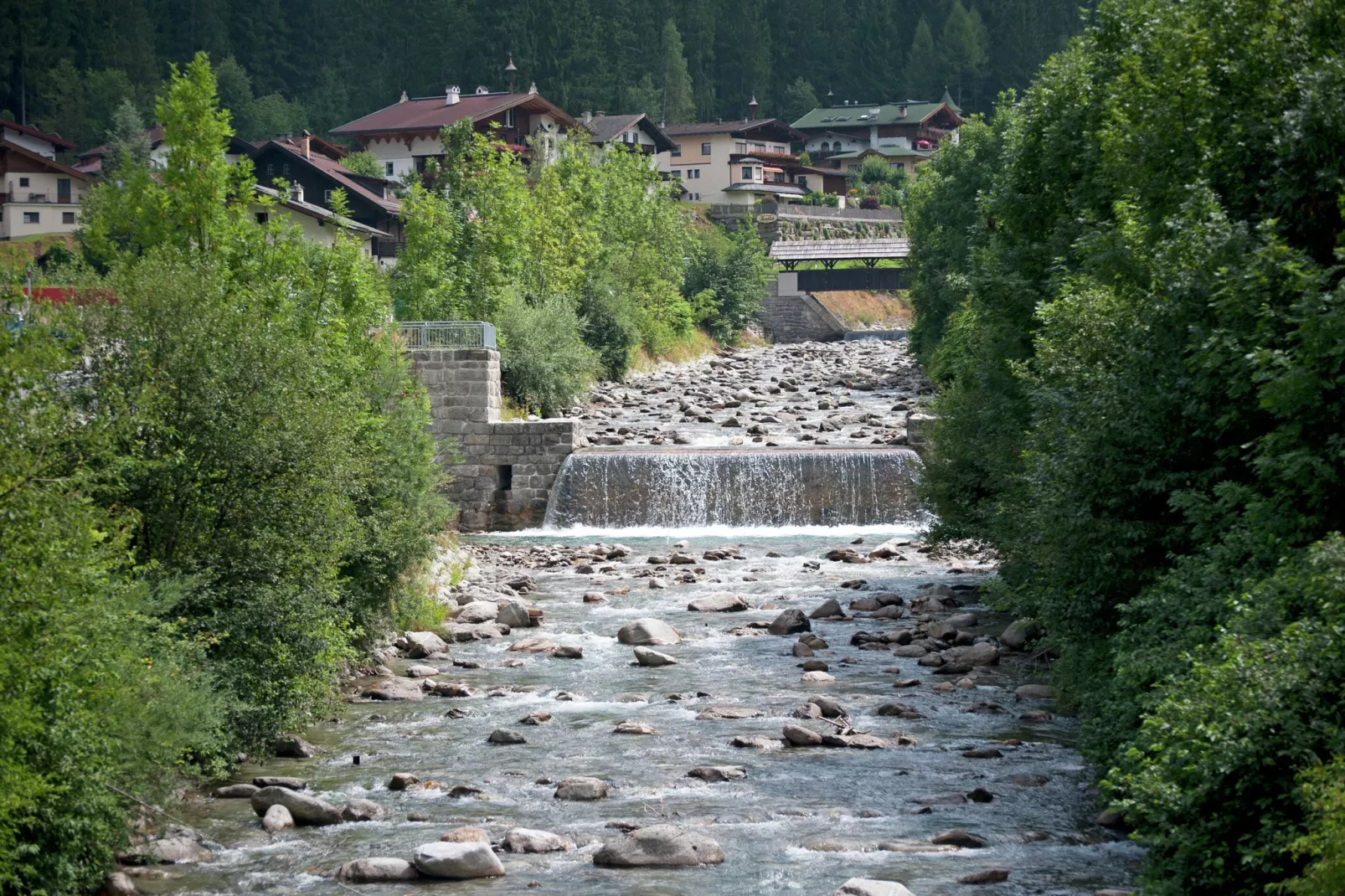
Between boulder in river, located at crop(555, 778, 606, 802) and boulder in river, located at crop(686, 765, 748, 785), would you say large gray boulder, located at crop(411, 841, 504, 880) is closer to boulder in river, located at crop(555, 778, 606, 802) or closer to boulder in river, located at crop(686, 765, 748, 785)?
boulder in river, located at crop(555, 778, 606, 802)

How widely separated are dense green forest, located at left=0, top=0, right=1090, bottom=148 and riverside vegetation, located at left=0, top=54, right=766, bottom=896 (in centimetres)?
9343

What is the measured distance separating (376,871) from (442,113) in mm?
84336

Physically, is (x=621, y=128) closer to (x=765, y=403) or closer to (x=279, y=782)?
(x=765, y=403)

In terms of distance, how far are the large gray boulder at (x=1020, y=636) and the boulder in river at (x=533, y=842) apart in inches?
394

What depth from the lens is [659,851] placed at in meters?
12.9

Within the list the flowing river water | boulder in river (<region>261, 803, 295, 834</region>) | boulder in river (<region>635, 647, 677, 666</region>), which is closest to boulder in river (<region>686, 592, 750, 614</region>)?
the flowing river water

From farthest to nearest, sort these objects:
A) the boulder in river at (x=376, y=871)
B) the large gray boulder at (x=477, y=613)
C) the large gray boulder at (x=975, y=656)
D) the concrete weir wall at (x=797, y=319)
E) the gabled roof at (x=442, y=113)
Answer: the gabled roof at (x=442, y=113), the concrete weir wall at (x=797, y=319), the large gray boulder at (x=477, y=613), the large gray boulder at (x=975, y=656), the boulder in river at (x=376, y=871)

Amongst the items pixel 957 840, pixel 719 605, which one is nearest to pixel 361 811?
pixel 957 840

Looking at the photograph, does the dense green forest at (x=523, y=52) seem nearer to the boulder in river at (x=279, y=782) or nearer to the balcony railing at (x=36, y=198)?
the balcony railing at (x=36, y=198)

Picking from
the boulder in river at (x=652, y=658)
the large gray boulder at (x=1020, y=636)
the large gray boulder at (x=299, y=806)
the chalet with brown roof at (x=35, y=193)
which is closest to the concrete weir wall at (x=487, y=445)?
the boulder in river at (x=652, y=658)

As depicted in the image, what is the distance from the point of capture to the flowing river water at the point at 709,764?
12516mm

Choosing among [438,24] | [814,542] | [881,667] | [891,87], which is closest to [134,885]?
[881,667]

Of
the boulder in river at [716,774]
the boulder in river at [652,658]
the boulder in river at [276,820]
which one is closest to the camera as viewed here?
the boulder in river at [276,820]

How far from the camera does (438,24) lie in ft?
415
